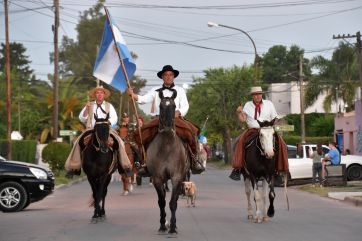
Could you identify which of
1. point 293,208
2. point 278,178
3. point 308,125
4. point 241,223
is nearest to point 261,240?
point 241,223

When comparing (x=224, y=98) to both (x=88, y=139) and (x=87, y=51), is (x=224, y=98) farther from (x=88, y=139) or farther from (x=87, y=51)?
(x=88, y=139)

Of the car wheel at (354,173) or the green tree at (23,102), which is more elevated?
the green tree at (23,102)

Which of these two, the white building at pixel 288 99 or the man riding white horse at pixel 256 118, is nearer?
the man riding white horse at pixel 256 118

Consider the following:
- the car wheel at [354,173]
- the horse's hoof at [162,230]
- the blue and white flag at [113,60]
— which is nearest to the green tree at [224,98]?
the car wheel at [354,173]

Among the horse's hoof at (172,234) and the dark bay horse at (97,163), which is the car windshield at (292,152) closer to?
the dark bay horse at (97,163)

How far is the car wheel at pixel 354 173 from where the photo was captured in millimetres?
33031

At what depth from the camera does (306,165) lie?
3244 centimetres

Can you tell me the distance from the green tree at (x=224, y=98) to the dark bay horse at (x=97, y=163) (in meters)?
56.7

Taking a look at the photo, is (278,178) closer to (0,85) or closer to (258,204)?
(258,204)

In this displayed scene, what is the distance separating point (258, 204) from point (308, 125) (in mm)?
69778

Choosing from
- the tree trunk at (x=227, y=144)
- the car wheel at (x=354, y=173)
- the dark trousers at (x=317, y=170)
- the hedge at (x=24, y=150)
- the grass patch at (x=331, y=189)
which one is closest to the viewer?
the grass patch at (x=331, y=189)

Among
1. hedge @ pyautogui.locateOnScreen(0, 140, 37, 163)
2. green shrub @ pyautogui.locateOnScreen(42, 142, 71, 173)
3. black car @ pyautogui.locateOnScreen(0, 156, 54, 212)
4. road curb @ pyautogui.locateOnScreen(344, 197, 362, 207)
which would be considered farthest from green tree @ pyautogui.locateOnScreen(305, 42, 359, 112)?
black car @ pyautogui.locateOnScreen(0, 156, 54, 212)

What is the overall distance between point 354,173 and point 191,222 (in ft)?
63.2

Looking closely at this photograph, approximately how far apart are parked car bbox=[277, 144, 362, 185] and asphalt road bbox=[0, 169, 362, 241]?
30.3 feet
